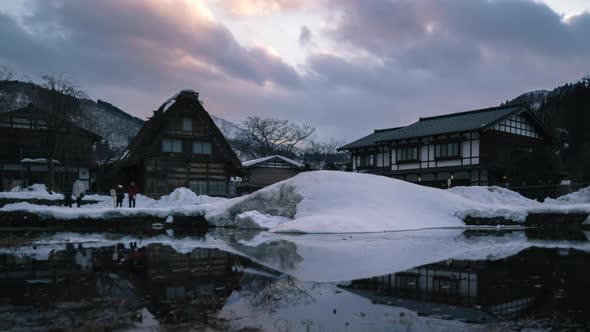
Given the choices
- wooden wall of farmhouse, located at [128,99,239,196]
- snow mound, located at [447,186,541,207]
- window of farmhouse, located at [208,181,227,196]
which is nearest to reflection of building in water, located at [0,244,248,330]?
snow mound, located at [447,186,541,207]

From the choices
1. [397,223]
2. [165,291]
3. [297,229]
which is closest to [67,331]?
[165,291]

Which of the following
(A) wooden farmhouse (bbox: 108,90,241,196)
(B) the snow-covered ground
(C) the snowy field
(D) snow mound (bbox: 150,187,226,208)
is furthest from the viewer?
(A) wooden farmhouse (bbox: 108,90,241,196)

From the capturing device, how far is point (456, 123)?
37.3m

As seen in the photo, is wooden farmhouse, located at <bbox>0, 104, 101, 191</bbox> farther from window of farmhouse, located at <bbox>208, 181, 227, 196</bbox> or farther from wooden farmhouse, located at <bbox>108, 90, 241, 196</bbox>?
window of farmhouse, located at <bbox>208, 181, 227, 196</bbox>

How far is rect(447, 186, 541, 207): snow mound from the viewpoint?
24.5 m

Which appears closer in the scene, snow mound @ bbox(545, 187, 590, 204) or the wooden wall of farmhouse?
snow mound @ bbox(545, 187, 590, 204)

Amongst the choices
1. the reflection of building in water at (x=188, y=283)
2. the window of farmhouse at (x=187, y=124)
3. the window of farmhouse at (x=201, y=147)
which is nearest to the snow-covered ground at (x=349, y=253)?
the reflection of building in water at (x=188, y=283)

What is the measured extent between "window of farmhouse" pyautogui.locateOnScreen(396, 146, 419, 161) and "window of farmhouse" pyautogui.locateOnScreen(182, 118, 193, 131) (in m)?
19.5

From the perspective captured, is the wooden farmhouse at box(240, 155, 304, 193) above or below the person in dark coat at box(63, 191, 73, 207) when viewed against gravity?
above

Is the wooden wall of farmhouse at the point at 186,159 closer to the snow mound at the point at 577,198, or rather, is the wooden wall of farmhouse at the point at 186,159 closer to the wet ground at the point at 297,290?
the wet ground at the point at 297,290

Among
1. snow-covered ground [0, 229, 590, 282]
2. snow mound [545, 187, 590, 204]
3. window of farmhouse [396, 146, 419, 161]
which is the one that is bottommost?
snow-covered ground [0, 229, 590, 282]

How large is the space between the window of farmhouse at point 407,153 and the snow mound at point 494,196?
13.3 m

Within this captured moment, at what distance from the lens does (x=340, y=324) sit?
4.64 meters

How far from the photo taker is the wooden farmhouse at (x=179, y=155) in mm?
36500
